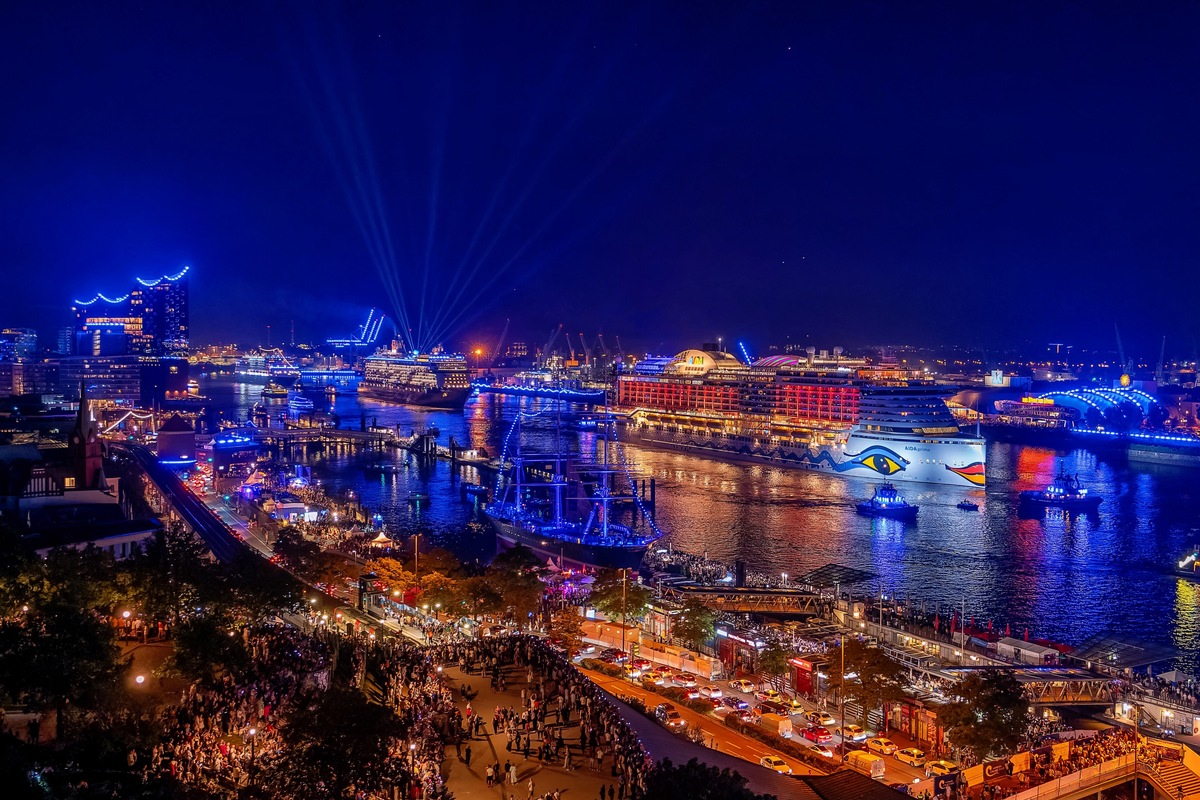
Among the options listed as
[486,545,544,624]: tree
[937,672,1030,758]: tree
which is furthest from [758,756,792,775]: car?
[486,545,544,624]: tree

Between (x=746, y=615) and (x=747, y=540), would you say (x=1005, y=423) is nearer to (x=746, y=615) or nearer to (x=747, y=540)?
(x=747, y=540)

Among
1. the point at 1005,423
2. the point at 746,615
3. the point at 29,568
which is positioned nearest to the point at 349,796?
the point at 29,568

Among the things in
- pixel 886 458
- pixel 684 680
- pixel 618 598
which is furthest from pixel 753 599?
pixel 886 458

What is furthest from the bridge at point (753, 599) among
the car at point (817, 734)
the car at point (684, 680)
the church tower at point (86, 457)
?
the church tower at point (86, 457)

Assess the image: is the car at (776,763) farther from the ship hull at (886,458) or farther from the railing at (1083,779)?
the ship hull at (886,458)

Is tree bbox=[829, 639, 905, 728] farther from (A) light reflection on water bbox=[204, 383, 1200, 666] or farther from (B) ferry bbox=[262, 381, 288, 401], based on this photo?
(B) ferry bbox=[262, 381, 288, 401]

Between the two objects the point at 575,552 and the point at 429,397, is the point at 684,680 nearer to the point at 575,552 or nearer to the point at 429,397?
the point at 575,552
